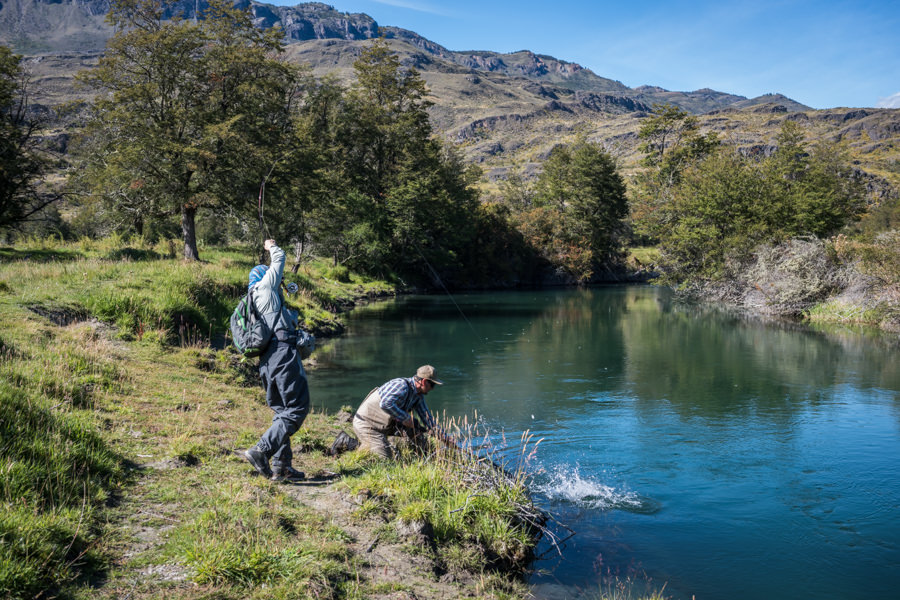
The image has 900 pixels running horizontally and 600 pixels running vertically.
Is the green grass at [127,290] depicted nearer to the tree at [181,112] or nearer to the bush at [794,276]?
the tree at [181,112]

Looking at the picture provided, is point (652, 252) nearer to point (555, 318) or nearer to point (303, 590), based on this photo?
point (555, 318)

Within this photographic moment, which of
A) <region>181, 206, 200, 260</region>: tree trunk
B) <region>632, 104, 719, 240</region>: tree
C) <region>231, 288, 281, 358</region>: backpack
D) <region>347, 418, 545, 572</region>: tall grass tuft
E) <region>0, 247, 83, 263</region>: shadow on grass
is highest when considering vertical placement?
<region>632, 104, 719, 240</region>: tree

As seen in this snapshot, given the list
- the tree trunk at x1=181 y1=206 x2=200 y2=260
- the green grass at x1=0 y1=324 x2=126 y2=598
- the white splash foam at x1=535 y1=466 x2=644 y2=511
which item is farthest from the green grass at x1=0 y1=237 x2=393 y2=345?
the white splash foam at x1=535 y1=466 x2=644 y2=511

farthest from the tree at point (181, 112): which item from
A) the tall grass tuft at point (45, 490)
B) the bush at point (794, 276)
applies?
the bush at point (794, 276)

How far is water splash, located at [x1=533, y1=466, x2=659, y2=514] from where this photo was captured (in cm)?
791

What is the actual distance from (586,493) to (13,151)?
23435 millimetres

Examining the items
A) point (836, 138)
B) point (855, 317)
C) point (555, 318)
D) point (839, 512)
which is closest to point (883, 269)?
point (855, 317)

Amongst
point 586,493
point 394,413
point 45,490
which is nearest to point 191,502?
point 45,490

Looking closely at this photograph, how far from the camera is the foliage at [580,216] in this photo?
60844mm

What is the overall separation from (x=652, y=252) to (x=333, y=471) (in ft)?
239

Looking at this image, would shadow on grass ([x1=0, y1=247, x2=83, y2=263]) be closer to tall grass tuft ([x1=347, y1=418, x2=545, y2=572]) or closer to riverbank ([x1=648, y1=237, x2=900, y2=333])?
tall grass tuft ([x1=347, y1=418, x2=545, y2=572])

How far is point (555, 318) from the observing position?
3212cm

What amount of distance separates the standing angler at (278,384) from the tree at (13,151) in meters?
19.8

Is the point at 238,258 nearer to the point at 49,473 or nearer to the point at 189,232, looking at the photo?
the point at 189,232
